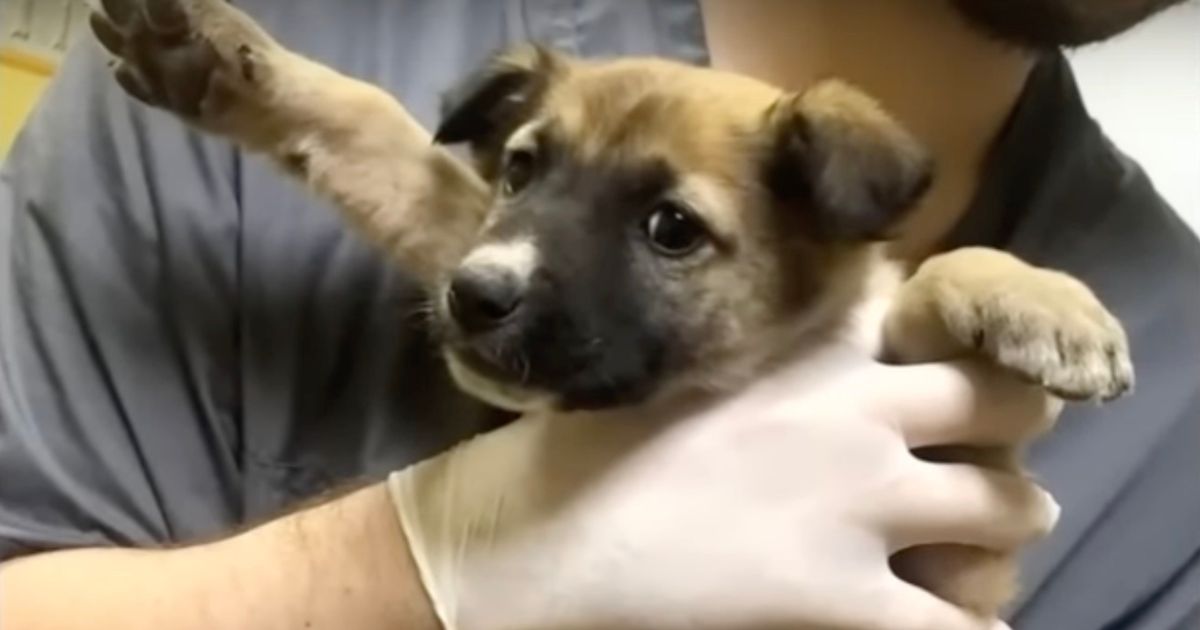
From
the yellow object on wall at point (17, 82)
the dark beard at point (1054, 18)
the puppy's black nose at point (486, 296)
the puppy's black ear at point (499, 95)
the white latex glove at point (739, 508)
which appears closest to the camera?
the puppy's black nose at point (486, 296)

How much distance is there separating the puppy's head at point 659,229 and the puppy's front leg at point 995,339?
0.21 feet

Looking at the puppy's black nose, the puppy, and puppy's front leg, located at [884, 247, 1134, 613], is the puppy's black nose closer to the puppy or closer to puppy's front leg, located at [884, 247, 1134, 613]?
the puppy

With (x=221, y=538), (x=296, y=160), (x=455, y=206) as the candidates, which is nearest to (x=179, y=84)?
(x=296, y=160)

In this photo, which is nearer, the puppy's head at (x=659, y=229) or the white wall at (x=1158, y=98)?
the puppy's head at (x=659, y=229)

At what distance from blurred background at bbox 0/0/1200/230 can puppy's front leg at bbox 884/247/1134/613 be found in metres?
1.32

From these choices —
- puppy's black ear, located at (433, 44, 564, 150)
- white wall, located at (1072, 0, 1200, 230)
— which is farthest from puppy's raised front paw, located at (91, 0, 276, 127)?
white wall, located at (1072, 0, 1200, 230)

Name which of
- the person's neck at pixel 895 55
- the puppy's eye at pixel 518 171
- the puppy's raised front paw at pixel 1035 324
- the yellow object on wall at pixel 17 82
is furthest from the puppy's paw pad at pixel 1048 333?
the yellow object on wall at pixel 17 82

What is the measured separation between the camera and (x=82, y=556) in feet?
4.36

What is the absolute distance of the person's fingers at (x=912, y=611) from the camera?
127 centimetres

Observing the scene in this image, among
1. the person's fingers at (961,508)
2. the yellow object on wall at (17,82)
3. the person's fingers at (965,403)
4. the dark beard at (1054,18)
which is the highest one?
the dark beard at (1054,18)

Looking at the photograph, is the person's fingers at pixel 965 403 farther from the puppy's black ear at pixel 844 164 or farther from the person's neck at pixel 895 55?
the person's neck at pixel 895 55

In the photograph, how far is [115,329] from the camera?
1.42 meters

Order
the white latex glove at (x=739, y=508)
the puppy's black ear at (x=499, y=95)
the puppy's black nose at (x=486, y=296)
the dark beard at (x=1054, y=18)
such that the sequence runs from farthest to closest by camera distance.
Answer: the dark beard at (x=1054, y=18) → the puppy's black ear at (x=499, y=95) → the white latex glove at (x=739, y=508) → the puppy's black nose at (x=486, y=296)

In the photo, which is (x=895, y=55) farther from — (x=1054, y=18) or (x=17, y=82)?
(x=17, y=82)
